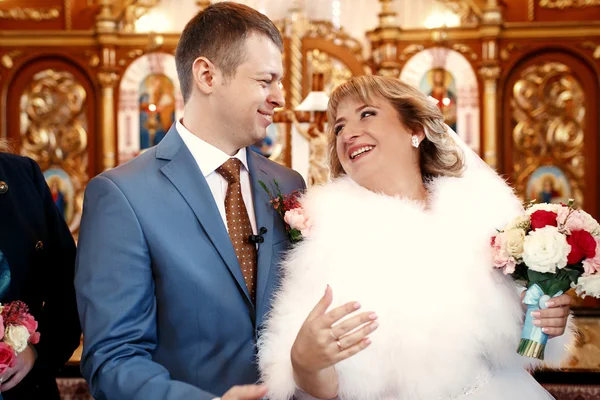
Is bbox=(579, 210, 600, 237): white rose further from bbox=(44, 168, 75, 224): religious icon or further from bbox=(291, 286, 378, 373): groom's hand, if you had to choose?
bbox=(44, 168, 75, 224): religious icon

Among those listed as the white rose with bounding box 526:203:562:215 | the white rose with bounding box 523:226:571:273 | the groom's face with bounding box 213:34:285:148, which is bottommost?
the white rose with bounding box 523:226:571:273

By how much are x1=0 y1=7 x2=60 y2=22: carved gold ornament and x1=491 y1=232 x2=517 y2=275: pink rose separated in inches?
243

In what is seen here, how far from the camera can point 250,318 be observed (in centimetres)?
222

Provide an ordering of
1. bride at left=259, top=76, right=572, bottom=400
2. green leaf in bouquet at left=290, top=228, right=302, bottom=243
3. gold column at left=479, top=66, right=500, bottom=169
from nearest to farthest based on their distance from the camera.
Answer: bride at left=259, top=76, right=572, bottom=400 < green leaf in bouquet at left=290, top=228, right=302, bottom=243 < gold column at left=479, top=66, right=500, bottom=169

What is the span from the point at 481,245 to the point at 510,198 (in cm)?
28

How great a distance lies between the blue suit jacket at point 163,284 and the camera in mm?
2031

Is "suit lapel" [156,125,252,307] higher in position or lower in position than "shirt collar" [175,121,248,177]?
lower

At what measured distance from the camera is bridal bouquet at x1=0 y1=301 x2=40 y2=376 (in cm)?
195

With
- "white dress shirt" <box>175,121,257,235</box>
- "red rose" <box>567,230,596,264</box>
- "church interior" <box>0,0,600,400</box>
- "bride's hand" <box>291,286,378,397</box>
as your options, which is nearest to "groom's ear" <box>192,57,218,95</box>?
"white dress shirt" <box>175,121,257,235</box>

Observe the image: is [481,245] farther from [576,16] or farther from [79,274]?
[576,16]

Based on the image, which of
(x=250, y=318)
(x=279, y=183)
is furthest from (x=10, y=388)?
(x=279, y=183)

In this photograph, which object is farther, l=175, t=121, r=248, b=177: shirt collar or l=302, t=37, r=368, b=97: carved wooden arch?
l=302, t=37, r=368, b=97: carved wooden arch

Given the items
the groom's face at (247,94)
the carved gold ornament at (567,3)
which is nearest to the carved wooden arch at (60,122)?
the carved gold ornament at (567,3)

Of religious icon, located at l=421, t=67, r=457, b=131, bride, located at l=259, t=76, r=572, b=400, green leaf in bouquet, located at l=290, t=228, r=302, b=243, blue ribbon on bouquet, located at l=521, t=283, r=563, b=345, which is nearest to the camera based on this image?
bride, located at l=259, t=76, r=572, b=400
